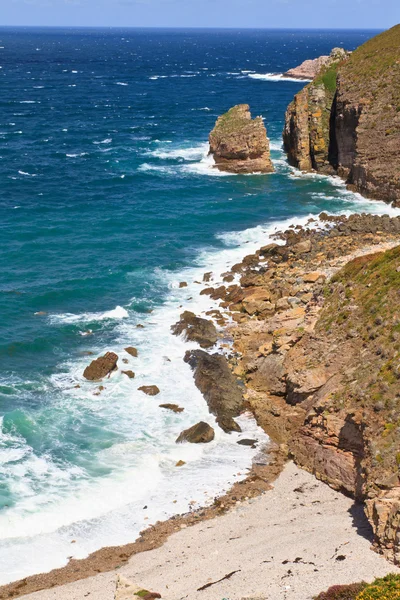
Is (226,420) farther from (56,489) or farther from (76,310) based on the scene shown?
(76,310)

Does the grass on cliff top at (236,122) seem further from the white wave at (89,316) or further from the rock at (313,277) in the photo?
the white wave at (89,316)

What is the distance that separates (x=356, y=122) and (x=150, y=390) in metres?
54.0

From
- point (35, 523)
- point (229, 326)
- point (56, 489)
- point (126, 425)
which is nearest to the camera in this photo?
point (35, 523)

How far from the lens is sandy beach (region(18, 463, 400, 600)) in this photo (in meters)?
26.5

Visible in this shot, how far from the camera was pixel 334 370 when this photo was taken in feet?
123

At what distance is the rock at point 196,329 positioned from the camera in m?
49.5

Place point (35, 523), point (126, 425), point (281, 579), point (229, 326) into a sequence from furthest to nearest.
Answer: point (229, 326)
point (126, 425)
point (35, 523)
point (281, 579)

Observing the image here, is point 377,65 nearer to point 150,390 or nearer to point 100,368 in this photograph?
point 100,368

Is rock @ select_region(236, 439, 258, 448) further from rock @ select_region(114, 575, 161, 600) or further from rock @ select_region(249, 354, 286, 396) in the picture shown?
rock @ select_region(114, 575, 161, 600)

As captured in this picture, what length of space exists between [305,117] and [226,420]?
2504 inches

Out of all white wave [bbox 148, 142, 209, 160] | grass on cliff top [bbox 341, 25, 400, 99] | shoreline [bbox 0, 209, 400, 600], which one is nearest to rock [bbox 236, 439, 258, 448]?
shoreline [bbox 0, 209, 400, 600]

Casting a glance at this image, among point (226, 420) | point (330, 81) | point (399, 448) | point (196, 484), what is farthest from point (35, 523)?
point (330, 81)

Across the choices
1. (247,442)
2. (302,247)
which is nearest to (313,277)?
(302,247)

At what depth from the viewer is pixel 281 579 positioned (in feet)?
87.6
